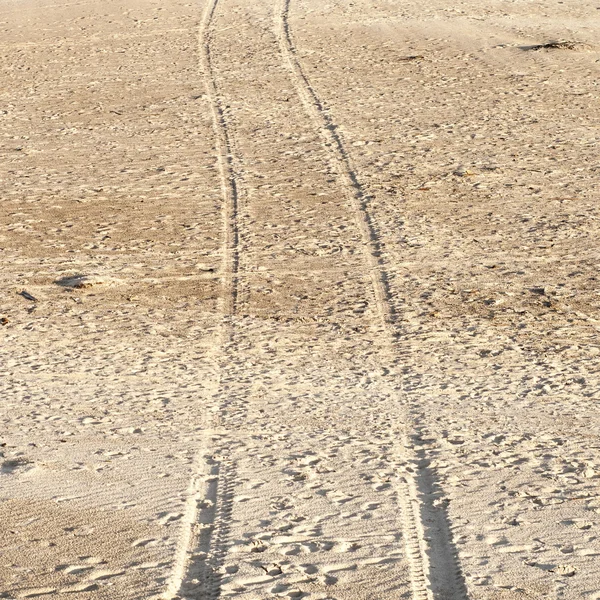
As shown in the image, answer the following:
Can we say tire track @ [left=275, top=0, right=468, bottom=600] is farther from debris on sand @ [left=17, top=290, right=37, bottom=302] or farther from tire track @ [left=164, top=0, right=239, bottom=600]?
debris on sand @ [left=17, top=290, right=37, bottom=302]

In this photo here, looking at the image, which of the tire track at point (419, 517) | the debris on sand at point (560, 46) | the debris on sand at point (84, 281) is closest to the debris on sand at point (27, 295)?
the debris on sand at point (84, 281)

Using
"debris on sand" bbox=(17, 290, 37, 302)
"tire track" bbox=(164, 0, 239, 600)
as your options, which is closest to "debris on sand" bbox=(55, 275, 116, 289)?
"debris on sand" bbox=(17, 290, 37, 302)

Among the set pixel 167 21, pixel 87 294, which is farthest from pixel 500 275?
pixel 167 21

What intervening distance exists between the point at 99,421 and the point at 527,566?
87.7 inches

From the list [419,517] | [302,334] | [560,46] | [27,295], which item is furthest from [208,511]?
[560,46]

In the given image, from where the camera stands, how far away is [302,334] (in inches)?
252

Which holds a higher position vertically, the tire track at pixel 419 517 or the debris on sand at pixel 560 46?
the debris on sand at pixel 560 46

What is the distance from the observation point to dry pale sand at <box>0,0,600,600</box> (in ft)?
13.7

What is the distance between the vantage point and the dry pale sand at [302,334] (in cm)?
418

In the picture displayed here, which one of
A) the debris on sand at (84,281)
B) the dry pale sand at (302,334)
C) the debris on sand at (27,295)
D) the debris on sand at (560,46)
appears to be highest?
the debris on sand at (560,46)

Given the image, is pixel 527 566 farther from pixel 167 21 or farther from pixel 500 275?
pixel 167 21

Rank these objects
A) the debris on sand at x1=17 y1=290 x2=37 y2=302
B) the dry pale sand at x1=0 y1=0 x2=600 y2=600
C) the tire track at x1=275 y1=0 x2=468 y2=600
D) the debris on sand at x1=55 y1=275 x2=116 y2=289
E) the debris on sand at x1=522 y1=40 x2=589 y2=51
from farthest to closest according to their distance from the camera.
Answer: the debris on sand at x1=522 y1=40 x2=589 y2=51, the debris on sand at x1=55 y1=275 x2=116 y2=289, the debris on sand at x1=17 y1=290 x2=37 y2=302, the dry pale sand at x1=0 y1=0 x2=600 y2=600, the tire track at x1=275 y1=0 x2=468 y2=600

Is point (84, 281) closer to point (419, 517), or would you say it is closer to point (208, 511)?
point (208, 511)

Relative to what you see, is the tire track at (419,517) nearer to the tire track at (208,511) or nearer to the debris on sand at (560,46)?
the tire track at (208,511)
